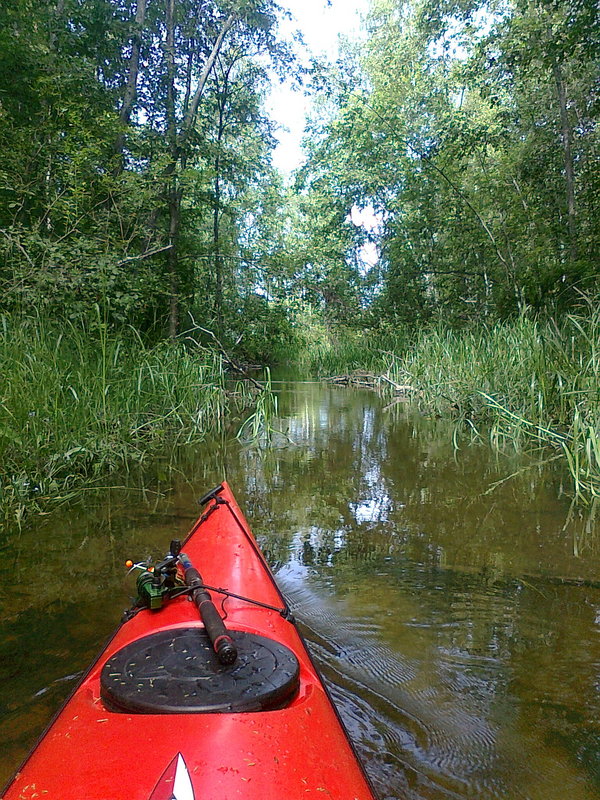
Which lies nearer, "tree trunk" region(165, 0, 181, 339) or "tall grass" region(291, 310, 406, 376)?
"tree trunk" region(165, 0, 181, 339)

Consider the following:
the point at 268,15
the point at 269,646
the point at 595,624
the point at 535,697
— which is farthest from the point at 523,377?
the point at 268,15

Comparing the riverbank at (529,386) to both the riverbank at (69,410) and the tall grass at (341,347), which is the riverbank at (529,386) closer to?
the riverbank at (69,410)

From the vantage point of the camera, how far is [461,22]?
351 inches

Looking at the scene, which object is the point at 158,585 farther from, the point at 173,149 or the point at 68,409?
the point at 173,149

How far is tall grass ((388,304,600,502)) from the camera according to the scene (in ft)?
10.2

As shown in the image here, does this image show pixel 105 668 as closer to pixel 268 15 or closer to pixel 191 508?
pixel 191 508

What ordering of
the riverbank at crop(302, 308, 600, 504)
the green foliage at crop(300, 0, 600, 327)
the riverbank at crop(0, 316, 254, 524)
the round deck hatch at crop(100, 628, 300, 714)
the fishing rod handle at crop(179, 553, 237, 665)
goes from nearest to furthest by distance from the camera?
the round deck hatch at crop(100, 628, 300, 714) < the fishing rod handle at crop(179, 553, 237, 665) < the riverbank at crop(0, 316, 254, 524) < the riverbank at crop(302, 308, 600, 504) < the green foliage at crop(300, 0, 600, 327)

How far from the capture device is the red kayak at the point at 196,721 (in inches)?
31.9

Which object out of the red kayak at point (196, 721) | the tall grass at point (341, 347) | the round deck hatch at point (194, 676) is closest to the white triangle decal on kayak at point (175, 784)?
the red kayak at point (196, 721)

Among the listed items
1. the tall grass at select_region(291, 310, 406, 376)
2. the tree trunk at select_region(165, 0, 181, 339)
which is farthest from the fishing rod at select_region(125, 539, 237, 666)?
the tall grass at select_region(291, 310, 406, 376)

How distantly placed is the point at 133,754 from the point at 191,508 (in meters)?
2.36

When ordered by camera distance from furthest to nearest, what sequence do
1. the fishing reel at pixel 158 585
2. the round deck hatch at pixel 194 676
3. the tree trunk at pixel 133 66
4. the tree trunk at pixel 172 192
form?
the tree trunk at pixel 172 192 → the tree trunk at pixel 133 66 → the fishing reel at pixel 158 585 → the round deck hatch at pixel 194 676

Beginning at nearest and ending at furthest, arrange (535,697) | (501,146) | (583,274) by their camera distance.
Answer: (535,697) → (583,274) → (501,146)

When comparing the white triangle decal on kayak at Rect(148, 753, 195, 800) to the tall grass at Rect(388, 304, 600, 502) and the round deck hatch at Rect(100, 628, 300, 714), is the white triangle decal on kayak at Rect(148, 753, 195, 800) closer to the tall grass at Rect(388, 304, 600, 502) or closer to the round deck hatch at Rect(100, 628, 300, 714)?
the round deck hatch at Rect(100, 628, 300, 714)
